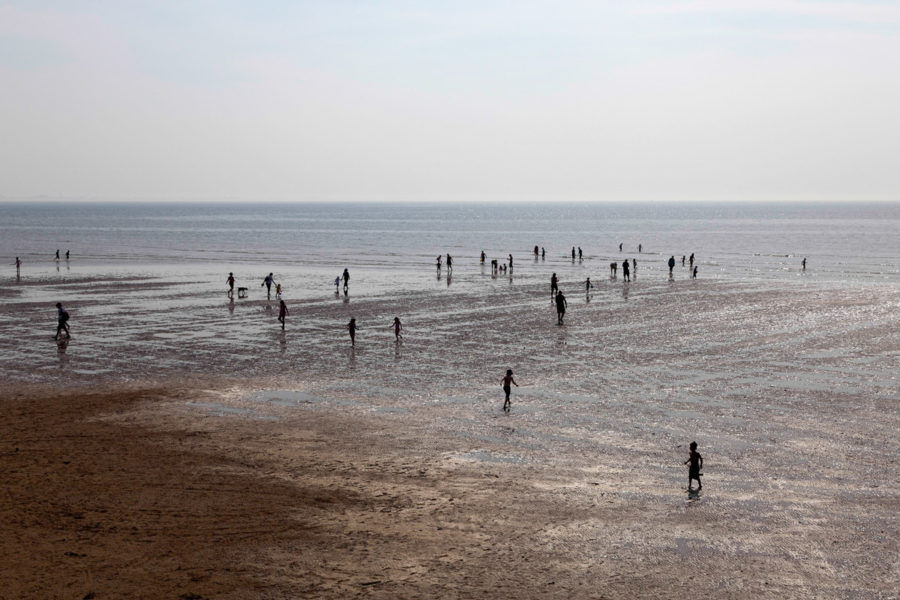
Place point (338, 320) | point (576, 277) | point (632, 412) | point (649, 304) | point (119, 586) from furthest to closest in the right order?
point (576, 277)
point (649, 304)
point (338, 320)
point (632, 412)
point (119, 586)

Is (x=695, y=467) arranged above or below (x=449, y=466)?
above

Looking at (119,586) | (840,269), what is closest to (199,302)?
(119,586)

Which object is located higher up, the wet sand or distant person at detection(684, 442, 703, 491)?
distant person at detection(684, 442, 703, 491)

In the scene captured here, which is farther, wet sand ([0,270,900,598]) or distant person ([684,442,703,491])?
distant person ([684,442,703,491])

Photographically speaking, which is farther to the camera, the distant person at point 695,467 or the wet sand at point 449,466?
the distant person at point 695,467

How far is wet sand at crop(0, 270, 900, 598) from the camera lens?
13.1m

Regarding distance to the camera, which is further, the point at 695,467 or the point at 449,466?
the point at 449,466

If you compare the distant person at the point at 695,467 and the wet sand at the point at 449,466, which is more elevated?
the distant person at the point at 695,467

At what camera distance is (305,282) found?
59.6 meters

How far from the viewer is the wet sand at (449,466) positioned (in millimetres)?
13055

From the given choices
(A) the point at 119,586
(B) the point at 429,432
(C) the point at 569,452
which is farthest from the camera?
(B) the point at 429,432

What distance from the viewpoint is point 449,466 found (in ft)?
59.4

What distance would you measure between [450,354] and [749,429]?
12.7 metres

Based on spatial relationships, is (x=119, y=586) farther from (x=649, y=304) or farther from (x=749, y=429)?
(x=649, y=304)
